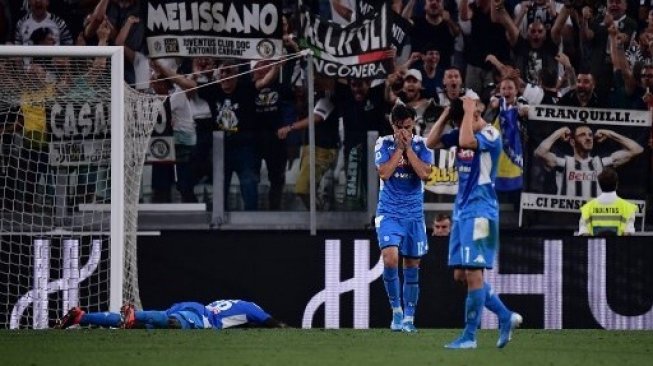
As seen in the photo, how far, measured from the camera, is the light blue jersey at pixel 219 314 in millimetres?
14559

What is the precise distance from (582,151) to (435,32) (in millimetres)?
2135

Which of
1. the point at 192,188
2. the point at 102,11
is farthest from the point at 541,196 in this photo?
the point at 102,11

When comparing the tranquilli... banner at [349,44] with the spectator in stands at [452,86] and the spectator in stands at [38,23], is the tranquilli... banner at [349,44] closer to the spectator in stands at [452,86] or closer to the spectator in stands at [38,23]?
the spectator in stands at [452,86]

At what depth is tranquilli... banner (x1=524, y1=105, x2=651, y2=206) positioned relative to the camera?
683 inches

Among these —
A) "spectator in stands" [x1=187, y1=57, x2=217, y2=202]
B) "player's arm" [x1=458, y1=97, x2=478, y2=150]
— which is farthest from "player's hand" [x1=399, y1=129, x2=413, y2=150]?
"spectator in stands" [x1=187, y1=57, x2=217, y2=202]

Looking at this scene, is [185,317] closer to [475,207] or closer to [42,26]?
[475,207]

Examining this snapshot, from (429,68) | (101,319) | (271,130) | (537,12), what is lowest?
(101,319)

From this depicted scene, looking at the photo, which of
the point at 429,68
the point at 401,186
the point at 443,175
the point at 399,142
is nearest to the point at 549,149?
the point at 443,175

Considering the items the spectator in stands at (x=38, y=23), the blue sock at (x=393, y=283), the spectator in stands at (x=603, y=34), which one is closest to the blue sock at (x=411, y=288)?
the blue sock at (x=393, y=283)

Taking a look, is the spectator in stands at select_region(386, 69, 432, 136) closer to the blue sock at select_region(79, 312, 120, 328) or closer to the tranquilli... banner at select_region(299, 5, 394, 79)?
the tranquilli... banner at select_region(299, 5, 394, 79)

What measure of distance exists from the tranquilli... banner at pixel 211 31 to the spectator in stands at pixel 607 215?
12.3ft

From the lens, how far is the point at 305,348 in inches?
470

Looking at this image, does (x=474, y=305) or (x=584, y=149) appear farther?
(x=584, y=149)

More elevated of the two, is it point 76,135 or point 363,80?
point 363,80
